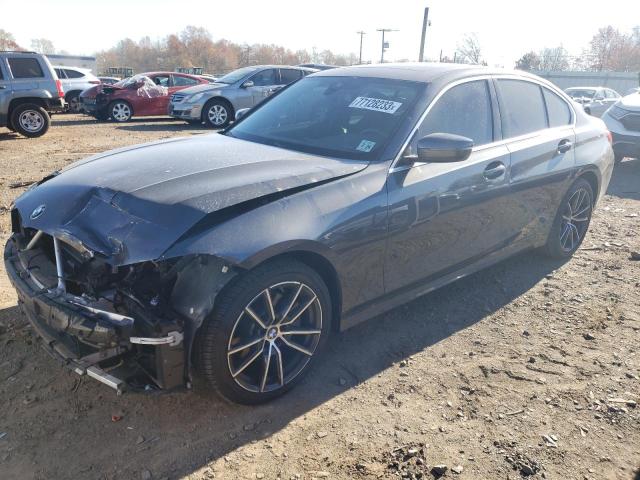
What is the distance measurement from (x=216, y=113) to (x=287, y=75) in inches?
88.6

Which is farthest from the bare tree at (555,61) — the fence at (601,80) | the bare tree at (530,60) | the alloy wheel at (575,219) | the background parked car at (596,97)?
the alloy wheel at (575,219)

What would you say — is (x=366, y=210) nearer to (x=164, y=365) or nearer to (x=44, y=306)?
(x=164, y=365)

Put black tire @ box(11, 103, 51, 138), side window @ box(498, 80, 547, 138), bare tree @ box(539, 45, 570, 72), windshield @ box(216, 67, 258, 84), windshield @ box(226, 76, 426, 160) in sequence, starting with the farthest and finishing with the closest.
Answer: bare tree @ box(539, 45, 570, 72), windshield @ box(216, 67, 258, 84), black tire @ box(11, 103, 51, 138), side window @ box(498, 80, 547, 138), windshield @ box(226, 76, 426, 160)

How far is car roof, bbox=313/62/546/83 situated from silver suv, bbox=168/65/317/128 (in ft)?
33.4

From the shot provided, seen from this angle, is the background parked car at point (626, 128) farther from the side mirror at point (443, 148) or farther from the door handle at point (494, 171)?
the side mirror at point (443, 148)

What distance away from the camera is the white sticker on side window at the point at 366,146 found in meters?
3.17

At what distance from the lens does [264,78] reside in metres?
14.1

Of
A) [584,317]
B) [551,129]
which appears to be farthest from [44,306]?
[551,129]

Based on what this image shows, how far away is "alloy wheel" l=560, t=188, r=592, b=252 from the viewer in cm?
475

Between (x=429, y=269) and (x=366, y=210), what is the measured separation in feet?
2.64

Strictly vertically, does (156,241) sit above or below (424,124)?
below

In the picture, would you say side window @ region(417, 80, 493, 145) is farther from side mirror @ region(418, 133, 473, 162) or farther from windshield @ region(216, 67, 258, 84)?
windshield @ region(216, 67, 258, 84)

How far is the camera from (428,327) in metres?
3.69

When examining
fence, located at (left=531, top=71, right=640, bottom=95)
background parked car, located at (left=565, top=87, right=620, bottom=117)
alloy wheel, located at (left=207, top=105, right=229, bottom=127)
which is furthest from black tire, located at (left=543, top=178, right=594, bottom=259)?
fence, located at (left=531, top=71, right=640, bottom=95)
